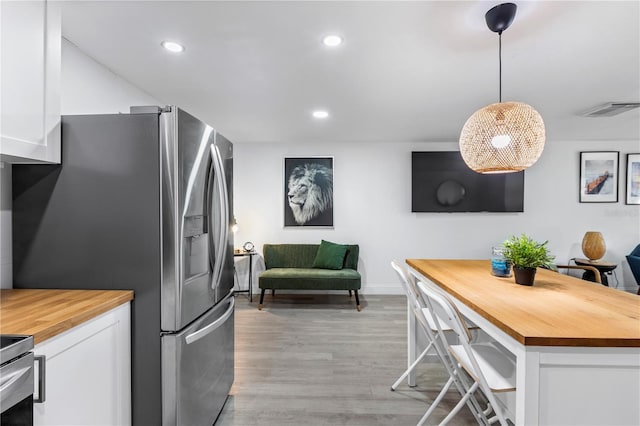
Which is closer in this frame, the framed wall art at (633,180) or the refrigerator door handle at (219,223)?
the refrigerator door handle at (219,223)

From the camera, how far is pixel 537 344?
103 cm

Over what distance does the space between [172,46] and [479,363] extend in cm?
252

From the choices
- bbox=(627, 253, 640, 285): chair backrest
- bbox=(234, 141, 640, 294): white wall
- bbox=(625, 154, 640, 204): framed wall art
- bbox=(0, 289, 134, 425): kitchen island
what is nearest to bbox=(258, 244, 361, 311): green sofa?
bbox=(234, 141, 640, 294): white wall

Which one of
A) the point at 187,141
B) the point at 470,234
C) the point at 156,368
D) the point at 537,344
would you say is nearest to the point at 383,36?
the point at 187,141

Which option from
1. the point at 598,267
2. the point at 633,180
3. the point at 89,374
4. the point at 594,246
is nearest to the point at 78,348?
the point at 89,374

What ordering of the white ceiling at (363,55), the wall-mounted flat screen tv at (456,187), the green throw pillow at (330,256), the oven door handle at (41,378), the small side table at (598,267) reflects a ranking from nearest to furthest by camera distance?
the oven door handle at (41,378)
the white ceiling at (363,55)
the small side table at (598,267)
the green throw pillow at (330,256)
the wall-mounted flat screen tv at (456,187)

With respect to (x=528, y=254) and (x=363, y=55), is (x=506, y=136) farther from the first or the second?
(x=363, y=55)

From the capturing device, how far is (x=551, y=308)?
135 cm

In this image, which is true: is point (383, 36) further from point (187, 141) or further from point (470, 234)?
point (470, 234)

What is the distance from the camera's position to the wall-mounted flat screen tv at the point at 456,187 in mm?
4902

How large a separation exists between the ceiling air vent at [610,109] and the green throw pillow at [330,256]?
128 inches

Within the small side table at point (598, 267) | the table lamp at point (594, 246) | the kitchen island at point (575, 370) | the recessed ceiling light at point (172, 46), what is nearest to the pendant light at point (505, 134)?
the kitchen island at point (575, 370)

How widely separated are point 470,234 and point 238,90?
403cm

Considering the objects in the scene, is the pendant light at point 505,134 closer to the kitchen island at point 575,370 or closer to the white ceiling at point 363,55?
the white ceiling at point 363,55
